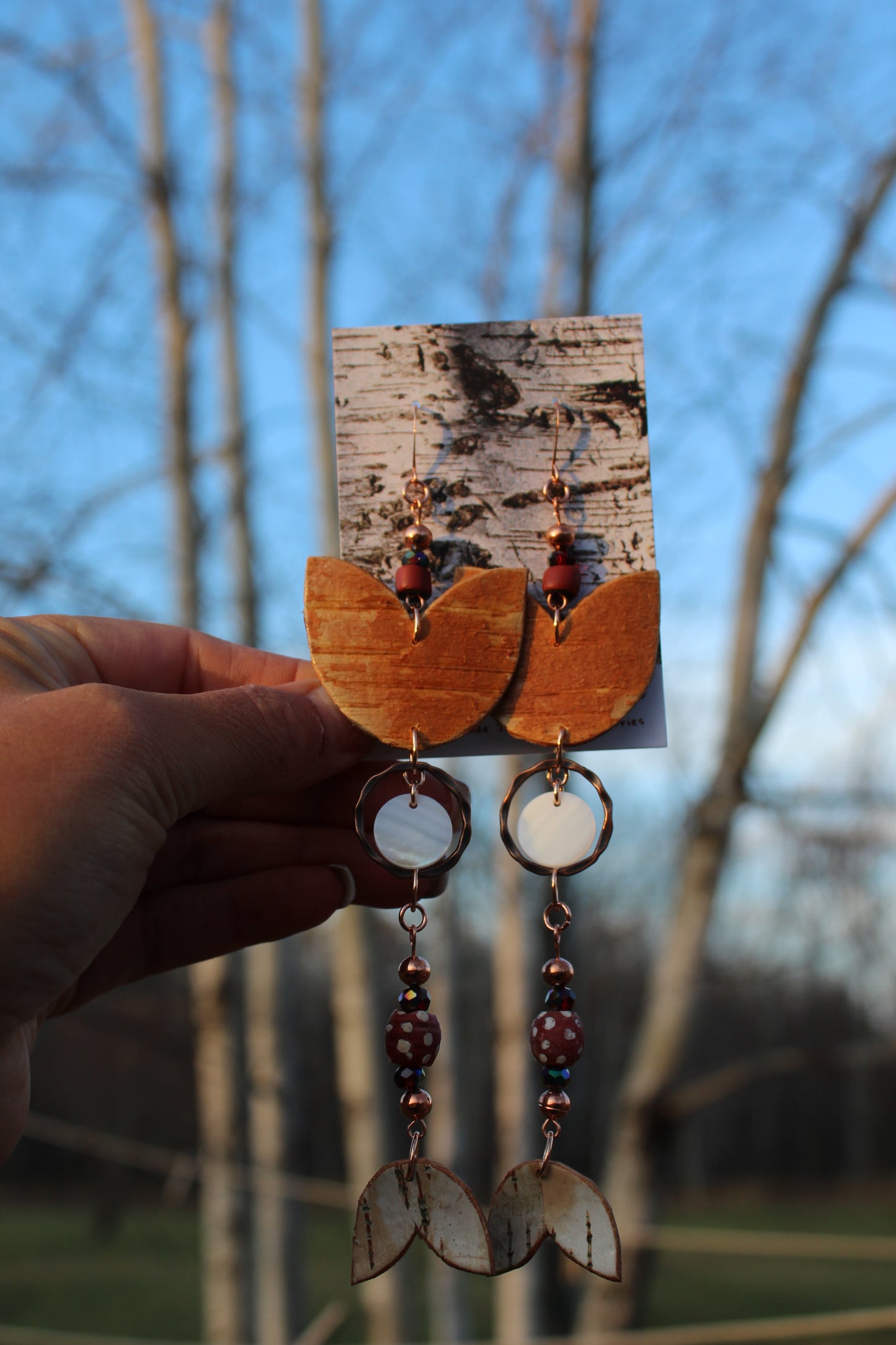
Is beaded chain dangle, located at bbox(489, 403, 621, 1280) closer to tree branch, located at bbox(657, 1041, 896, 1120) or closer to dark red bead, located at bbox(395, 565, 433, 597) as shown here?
dark red bead, located at bbox(395, 565, 433, 597)

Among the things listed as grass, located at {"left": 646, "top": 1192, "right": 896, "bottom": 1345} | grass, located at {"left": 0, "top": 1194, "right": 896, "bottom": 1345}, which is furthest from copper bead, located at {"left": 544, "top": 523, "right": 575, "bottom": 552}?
grass, located at {"left": 646, "top": 1192, "right": 896, "bottom": 1345}

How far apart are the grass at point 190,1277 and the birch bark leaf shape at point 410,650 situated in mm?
7862

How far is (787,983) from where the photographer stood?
14055 mm

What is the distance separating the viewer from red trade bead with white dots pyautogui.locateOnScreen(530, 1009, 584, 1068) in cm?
96

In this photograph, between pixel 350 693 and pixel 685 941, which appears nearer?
pixel 350 693

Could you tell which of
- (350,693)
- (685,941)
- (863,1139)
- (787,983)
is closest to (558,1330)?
(685,941)

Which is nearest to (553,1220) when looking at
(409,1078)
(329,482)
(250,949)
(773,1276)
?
(409,1078)

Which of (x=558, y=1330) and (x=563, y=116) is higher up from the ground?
(x=563, y=116)

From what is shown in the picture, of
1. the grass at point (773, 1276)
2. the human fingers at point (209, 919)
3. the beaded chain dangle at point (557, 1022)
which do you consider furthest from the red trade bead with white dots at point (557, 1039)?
the grass at point (773, 1276)

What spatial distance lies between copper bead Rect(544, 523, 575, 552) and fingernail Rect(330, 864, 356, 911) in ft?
1.53

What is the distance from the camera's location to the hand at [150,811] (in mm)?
886

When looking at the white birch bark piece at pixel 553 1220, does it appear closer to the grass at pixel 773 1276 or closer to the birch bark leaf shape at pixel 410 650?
the birch bark leaf shape at pixel 410 650

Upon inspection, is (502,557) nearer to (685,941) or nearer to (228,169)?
(685,941)

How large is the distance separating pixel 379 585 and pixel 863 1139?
23345mm
